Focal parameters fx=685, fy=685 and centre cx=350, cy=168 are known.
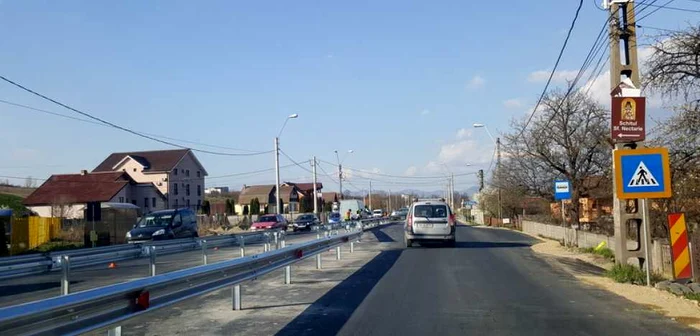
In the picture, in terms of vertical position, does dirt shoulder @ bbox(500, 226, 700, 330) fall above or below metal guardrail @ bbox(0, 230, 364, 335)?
below

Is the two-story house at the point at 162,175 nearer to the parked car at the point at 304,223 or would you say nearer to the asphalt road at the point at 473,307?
the parked car at the point at 304,223

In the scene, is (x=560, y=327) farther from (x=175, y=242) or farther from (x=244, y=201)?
(x=244, y=201)

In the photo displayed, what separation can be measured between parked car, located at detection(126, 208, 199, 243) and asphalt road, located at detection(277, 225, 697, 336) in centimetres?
1383

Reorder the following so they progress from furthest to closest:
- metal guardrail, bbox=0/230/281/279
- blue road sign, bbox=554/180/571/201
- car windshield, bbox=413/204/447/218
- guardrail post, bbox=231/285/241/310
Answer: blue road sign, bbox=554/180/571/201, car windshield, bbox=413/204/447/218, guardrail post, bbox=231/285/241/310, metal guardrail, bbox=0/230/281/279

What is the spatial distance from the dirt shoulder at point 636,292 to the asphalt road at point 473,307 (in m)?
0.27

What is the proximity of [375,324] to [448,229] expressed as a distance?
1691 cm

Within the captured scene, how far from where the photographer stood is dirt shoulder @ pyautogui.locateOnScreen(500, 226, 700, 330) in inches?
401

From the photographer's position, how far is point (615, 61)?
16312 millimetres

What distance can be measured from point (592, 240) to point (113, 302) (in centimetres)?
2240

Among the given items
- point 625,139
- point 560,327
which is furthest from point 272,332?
point 625,139

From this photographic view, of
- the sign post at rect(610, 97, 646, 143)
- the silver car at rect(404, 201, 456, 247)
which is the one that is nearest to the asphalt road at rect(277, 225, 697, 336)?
the sign post at rect(610, 97, 646, 143)

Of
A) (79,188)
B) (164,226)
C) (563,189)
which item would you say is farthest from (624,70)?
(79,188)

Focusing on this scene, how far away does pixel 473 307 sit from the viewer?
10891 mm

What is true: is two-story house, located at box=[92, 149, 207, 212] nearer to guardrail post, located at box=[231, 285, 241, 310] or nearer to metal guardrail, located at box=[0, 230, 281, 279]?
metal guardrail, located at box=[0, 230, 281, 279]
